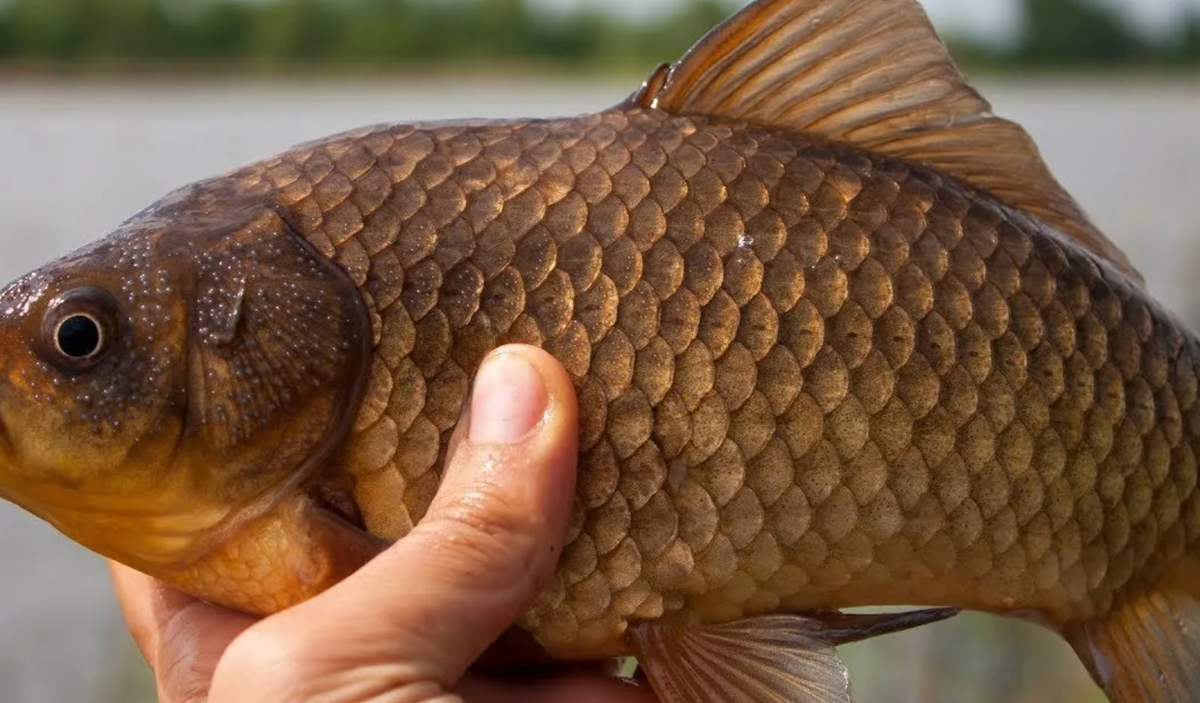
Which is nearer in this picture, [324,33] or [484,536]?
[484,536]

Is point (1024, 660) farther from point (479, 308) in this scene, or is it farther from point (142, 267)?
point (142, 267)

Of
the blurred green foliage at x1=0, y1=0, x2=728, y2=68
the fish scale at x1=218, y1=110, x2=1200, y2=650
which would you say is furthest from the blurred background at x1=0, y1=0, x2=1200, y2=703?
the fish scale at x1=218, y1=110, x2=1200, y2=650

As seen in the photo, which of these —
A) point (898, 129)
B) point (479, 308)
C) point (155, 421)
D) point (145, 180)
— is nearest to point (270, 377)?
point (155, 421)

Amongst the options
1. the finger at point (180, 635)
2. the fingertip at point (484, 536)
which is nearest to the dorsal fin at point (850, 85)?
the fingertip at point (484, 536)

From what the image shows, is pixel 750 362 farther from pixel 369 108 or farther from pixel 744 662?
pixel 369 108

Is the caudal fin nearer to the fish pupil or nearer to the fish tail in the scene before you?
the fish tail

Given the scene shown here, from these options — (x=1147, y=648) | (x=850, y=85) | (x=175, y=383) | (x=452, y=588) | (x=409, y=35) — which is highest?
(x=409, y=35)

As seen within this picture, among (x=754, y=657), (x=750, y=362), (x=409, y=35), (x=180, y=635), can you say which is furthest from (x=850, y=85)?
(x=409, y=35)
